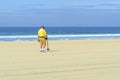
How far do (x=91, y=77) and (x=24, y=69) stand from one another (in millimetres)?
2374

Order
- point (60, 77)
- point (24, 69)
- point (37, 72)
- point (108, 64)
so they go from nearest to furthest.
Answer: point (60, 77) → point (37, 72) → point (24, 69) → point (108, 64)

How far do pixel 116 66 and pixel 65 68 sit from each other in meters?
1.54

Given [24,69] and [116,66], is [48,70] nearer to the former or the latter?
[24,69]

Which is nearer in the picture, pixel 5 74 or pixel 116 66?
pixel 5 74

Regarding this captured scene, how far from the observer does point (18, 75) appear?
31.1 ft

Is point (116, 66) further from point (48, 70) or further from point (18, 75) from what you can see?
point (18, 75)

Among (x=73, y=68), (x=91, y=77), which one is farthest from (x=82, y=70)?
(x=91, y=77)

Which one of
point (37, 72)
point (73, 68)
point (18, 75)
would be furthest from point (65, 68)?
point (18, 75)

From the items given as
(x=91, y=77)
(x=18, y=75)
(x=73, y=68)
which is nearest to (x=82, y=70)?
(x=73, y=68)

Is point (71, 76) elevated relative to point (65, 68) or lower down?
lower down

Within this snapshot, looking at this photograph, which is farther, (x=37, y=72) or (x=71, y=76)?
(x=37, y=72)

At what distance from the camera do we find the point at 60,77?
907cm

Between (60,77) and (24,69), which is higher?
(24,69)

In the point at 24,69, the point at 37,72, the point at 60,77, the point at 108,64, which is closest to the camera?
the point at 60,77
